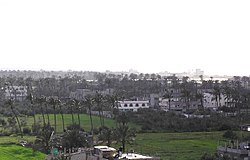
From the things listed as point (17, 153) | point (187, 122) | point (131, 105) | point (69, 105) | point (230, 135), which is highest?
point (69, 105)

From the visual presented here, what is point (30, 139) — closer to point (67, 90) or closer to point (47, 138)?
point (47, 138)

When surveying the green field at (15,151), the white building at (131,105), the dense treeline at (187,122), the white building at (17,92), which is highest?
the white building at (17,92)

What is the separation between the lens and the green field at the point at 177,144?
49203 millimetres

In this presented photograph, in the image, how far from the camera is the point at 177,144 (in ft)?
184

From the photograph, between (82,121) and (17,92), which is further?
(17,92)

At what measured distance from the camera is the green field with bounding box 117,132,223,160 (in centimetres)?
4920

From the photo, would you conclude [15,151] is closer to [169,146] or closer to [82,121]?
[169,146]

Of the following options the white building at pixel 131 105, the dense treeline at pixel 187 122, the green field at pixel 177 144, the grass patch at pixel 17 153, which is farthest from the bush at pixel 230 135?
the white building at pixel 131 105

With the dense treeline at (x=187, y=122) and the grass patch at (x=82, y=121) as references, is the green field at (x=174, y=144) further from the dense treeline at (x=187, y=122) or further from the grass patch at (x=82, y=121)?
the dense treeline at (x=187, y=122)

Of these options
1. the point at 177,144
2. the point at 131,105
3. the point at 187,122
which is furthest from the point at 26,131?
the point at 131,105

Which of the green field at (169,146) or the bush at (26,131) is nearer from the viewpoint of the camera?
the green field at (169,146)

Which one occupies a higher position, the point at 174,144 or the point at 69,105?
the point at 69,105

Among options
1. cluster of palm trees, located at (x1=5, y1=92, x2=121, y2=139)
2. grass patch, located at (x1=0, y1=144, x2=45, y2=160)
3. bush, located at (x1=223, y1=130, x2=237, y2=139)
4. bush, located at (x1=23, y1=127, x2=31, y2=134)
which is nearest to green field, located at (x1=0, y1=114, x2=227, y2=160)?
grass patch, located at (x1=0, y1=144, x2=45, y2=160)

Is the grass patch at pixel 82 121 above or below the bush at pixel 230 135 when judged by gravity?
below
